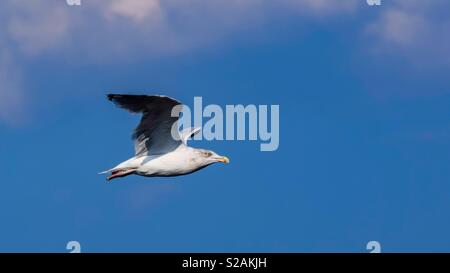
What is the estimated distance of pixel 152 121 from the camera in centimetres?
3173

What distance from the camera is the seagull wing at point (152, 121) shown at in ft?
101

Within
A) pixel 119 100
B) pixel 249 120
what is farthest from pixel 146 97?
pixel 249 120

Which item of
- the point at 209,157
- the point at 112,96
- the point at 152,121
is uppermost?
the point at 112,96

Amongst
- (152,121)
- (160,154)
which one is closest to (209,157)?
(160,154)

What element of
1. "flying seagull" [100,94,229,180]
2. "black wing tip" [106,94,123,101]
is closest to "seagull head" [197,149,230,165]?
"flying seagull" [100,94,229,180]

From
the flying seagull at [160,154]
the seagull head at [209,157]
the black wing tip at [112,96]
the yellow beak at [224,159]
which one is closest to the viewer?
the black wing tip at [112,96]

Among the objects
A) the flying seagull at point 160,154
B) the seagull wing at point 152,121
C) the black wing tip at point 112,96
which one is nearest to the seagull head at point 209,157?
the flying seagull at point 160,154

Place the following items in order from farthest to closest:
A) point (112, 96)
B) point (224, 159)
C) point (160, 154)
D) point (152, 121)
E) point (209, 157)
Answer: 1. point (224, 159)
2. point (209, 157)
3. point (160, 154)
4. point (152, 121)
5. point (112, 96)

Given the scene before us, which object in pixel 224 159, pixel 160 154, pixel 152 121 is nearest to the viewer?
pixel 152 121

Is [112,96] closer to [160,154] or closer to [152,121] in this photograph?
[152,121]

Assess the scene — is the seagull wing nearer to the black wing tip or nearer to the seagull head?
the black wing tip

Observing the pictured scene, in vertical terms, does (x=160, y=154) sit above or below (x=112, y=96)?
below

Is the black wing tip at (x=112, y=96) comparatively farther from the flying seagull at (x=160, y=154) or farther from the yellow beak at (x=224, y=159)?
the yellow beak at (x=224, y=159)
